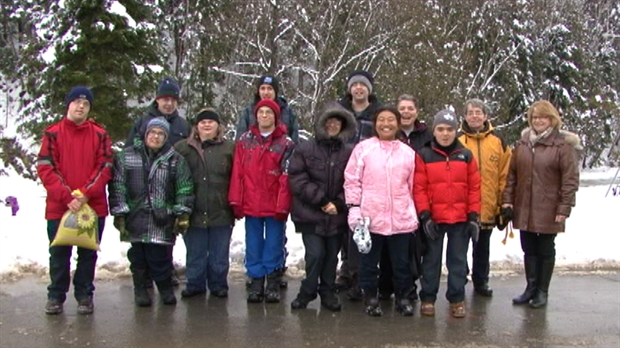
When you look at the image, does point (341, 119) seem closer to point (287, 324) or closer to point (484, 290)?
point (287, 324)

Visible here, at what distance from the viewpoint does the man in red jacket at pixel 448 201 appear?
539cm

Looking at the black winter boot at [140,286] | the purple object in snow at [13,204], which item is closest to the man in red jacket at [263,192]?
the black winter boot at [140,286]

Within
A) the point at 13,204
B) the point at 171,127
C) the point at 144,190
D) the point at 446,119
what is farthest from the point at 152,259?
the point at 13,204

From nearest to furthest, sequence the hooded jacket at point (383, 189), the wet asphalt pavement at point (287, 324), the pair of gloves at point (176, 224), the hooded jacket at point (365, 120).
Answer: the wet asphalt pavement at point (287, 324) → the hooded jacket at point (383, 189) → the pair of gloves at point (176, 224) → the hooded jacket at point (365, 120)

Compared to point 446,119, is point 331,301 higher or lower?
lower

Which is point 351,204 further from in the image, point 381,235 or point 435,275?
point 435,275

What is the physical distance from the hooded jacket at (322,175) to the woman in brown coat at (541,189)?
1644mm

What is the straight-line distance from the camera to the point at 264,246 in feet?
19.7

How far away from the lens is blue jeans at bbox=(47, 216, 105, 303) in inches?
215

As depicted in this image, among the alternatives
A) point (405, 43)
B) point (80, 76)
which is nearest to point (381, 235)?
point (80, 76)

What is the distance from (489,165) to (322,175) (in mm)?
1659

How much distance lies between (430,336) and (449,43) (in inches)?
580

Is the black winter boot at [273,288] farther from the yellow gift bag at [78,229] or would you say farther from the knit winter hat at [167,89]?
the knit winter hat at [167,89]

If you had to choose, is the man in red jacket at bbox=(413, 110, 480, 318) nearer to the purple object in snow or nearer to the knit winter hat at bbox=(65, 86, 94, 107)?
the knit winter hat at bbox=(65, 86, 94, 107)
